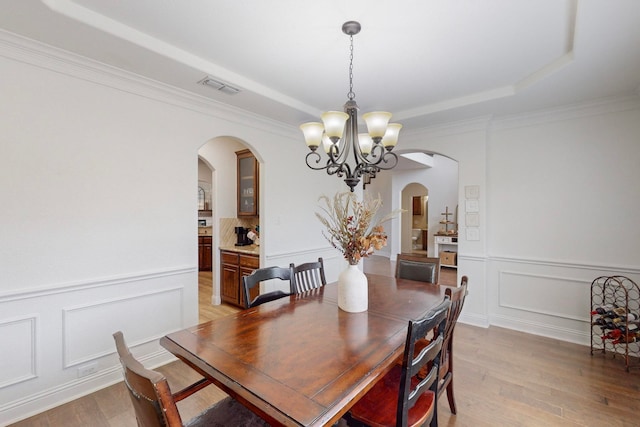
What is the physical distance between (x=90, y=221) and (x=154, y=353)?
50.9 inches

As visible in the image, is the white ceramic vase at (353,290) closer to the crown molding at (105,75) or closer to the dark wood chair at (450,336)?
the dark wood chair at (450,336)

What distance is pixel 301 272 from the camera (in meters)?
2.56

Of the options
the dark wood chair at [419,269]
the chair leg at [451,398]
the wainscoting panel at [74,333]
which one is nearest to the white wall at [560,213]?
the dark wood chair at [419,269]

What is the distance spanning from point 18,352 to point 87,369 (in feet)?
1.49

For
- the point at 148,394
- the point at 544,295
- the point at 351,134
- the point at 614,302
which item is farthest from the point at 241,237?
the point at 614,302

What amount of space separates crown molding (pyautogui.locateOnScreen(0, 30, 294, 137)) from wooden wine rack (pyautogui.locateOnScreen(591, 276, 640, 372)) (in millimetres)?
4259

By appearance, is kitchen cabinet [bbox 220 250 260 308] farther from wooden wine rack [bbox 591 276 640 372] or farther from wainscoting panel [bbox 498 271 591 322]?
wooden wine rack [bbox 591 276 640 372]

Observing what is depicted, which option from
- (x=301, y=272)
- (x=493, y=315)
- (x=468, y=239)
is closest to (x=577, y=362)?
(x=493, y=315)

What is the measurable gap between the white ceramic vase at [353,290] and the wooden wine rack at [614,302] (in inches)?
106

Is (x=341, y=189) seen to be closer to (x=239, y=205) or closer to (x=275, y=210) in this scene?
(x=275, y=210)

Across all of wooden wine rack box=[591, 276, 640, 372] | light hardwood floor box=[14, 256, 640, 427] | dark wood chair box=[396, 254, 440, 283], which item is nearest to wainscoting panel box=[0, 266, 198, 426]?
light hardwood floor box=[14, 256, 640, 427]

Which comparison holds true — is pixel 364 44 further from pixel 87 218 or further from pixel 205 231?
pixel 205 231

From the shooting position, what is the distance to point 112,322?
2.44 m

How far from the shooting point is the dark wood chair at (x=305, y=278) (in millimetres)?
2404
